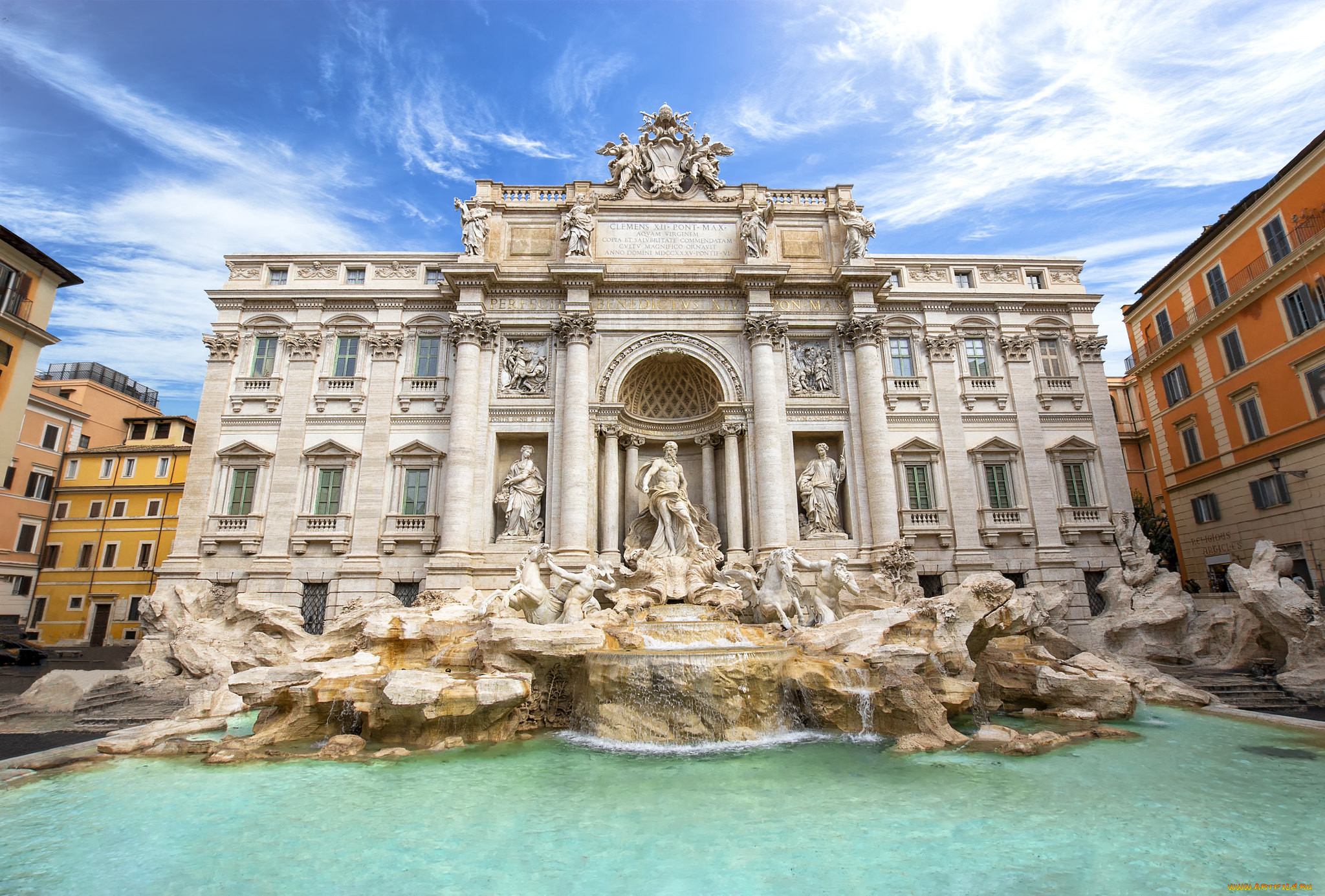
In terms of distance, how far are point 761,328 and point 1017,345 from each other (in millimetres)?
9764

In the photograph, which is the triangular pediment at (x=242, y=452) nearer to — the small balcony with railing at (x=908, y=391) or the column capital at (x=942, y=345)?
the small balcony with railing at (x=908, y=391)

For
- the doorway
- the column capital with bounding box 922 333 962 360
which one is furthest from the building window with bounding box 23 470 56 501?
the column capital with bounding box 922 333 962 360

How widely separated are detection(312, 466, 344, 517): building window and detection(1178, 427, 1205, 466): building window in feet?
102

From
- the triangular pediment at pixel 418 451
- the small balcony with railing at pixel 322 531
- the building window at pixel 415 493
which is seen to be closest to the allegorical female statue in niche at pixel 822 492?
the triangular pediment at pixel 418 451

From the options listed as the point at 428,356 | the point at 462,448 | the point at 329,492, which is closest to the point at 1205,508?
the point at 462,448

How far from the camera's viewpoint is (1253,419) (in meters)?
21.3

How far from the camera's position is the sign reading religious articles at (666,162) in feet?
75.6

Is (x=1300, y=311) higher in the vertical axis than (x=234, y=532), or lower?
higher

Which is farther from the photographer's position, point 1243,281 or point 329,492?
point 1243,281

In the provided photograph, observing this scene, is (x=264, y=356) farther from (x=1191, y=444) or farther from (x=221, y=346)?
(x=1191, y=444)

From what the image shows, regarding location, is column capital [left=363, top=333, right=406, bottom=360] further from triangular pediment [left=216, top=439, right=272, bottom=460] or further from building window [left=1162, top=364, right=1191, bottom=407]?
building window [left=1162, top=364, right=1191, bottom=407]

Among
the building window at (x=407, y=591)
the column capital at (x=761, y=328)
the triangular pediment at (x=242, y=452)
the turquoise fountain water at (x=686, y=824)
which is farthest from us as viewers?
the column capital at (x=761, y=328)

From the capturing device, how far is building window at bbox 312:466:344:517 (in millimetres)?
20781

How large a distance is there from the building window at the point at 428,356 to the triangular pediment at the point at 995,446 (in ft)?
61.8
